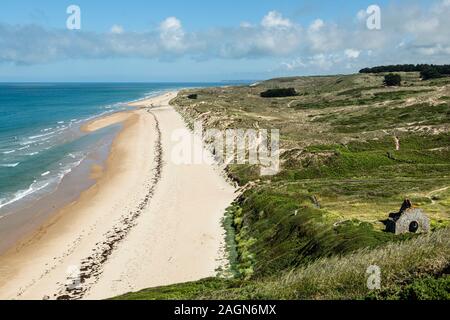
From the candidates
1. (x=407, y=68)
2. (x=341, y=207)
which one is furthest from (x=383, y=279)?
(x=407, y=68)

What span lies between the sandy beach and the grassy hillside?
249 centimetres

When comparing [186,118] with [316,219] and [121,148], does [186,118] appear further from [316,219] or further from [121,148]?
[316,219]

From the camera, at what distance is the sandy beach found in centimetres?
2708

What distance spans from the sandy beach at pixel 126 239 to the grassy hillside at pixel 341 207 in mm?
2494

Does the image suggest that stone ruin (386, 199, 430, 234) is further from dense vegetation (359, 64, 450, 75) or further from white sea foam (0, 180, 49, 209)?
dense vegetation (359, 64, 450, 75)

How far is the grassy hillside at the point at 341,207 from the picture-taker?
16094 mm

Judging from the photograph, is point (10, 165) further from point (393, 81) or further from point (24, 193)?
point (393, 81)

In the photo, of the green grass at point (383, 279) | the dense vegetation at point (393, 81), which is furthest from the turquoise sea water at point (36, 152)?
the dense vegetation at point (393, 81)

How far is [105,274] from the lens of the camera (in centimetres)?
2786

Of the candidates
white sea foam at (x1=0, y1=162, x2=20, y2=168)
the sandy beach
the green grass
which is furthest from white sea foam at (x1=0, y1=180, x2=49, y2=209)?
the green grass

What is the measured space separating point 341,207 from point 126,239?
15.9 meters

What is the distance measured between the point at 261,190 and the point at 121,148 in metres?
36.8
